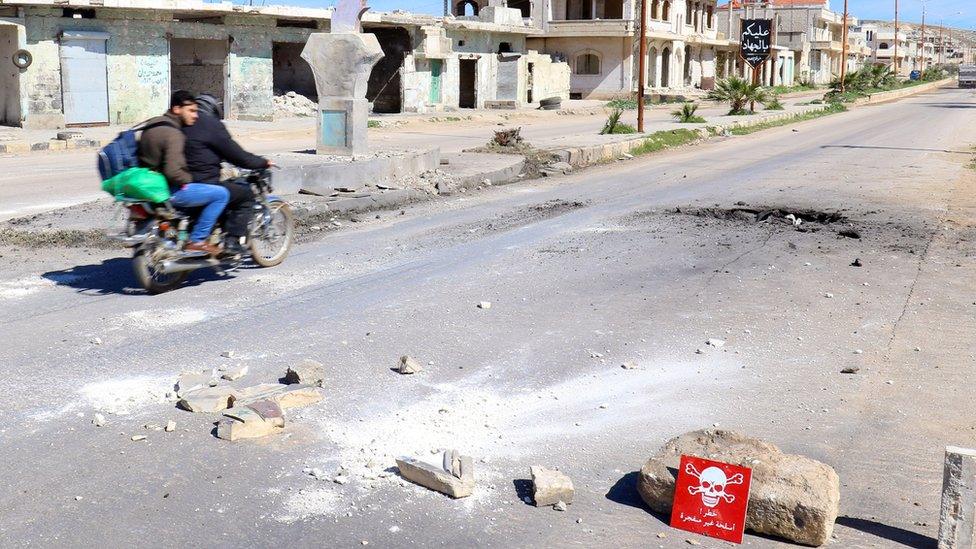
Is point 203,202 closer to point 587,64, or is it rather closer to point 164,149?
point 164,149

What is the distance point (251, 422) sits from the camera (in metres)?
4.98

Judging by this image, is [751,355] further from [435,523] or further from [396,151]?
[396,151]

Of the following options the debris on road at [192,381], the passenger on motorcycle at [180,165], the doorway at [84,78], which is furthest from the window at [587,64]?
the debris on road at [192,381]

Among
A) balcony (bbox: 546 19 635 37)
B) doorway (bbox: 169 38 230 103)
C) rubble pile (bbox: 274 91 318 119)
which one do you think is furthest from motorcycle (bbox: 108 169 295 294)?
balcony (bbox: 546 19 635 37)

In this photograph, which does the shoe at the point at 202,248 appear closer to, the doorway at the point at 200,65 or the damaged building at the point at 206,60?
the damaged building at the point at 206,60

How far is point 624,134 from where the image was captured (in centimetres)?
2584

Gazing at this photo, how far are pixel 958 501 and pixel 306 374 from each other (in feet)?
11.4

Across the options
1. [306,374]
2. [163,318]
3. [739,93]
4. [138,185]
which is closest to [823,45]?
[739,93]

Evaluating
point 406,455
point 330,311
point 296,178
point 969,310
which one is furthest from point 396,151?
point 406,455

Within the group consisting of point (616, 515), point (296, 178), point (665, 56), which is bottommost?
point (616, 515)

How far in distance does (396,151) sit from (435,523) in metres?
13.7

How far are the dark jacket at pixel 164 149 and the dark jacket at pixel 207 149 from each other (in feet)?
0.56

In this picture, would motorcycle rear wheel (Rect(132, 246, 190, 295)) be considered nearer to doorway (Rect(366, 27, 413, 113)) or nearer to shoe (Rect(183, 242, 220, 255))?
shoe (Rect(183, 242, 220, 255))

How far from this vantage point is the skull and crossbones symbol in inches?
161
